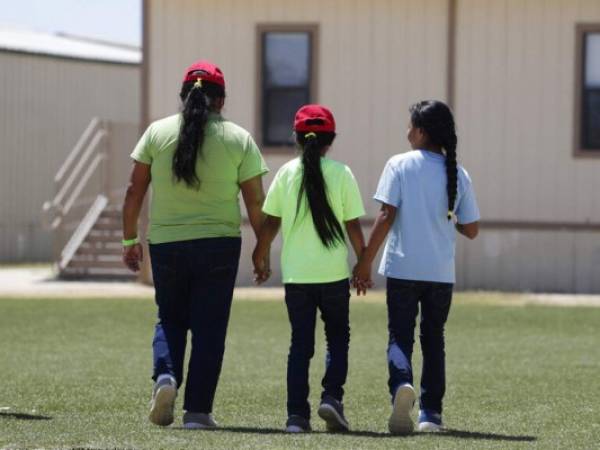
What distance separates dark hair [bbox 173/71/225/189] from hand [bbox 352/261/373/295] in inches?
38.0

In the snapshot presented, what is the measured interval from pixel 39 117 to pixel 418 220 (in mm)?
19521

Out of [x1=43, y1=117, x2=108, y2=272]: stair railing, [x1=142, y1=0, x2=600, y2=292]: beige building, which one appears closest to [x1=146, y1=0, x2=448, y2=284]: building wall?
[x1=142, y1=0, x2=600, y2=292]: beige building

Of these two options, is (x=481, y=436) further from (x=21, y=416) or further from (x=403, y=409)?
(x=21, y=416)

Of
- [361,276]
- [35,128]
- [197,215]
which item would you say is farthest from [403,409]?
[35,128]

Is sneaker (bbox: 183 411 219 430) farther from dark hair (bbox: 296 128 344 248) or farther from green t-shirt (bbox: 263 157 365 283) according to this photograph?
dark hair (bbox: 296 128 344 248)

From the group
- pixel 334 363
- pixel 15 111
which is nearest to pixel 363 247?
pixel 334 363

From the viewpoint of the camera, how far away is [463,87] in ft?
63.7

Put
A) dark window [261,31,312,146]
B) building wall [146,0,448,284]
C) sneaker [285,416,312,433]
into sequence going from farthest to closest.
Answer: dark window [261,31,312,146], building wall [146,0,448,284], sneaker [285,416,312,433]

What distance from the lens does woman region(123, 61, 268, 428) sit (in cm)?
784

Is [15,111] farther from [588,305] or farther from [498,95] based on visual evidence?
[588,305]

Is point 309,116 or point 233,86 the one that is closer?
point 309,116

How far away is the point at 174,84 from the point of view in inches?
778

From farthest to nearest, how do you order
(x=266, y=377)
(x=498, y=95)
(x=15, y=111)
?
1. (x=15, y=111)
2. (x=498, y=95)
3. (x=266, y=377)

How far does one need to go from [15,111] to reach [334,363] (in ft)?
63.3
